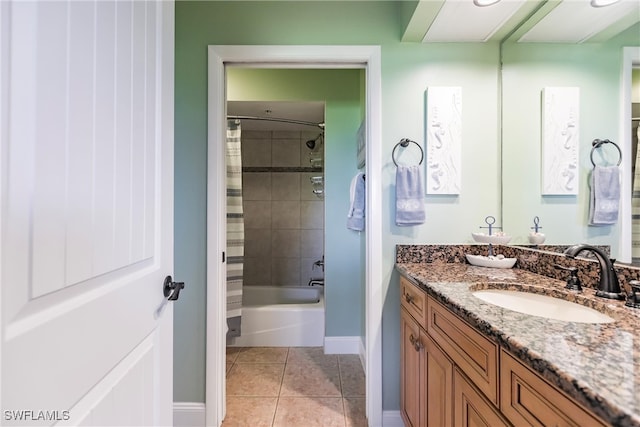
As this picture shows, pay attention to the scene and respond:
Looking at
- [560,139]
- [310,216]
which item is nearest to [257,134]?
[310,216]

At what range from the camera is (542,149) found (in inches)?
57.9

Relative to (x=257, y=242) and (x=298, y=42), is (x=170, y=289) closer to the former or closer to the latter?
(x=298, y=42)

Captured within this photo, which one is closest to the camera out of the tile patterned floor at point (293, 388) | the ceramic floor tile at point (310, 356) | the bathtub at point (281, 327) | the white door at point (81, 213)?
the white door at point (81, 213)

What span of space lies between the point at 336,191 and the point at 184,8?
5.16ft

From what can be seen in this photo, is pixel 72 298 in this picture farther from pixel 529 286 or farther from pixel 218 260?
pixel 529 286

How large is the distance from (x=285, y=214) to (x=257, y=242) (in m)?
0.50

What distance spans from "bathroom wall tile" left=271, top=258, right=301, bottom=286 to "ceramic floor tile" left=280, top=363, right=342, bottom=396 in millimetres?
1426

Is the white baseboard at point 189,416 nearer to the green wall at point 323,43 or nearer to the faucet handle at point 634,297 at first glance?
the green wall at point 323,43

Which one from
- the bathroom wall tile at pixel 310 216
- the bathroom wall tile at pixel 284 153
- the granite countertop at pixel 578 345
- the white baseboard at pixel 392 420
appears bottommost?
the white baseboard at pixel 392 420

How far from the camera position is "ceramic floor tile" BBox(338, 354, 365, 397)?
1945mm

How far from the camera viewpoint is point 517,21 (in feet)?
4.80

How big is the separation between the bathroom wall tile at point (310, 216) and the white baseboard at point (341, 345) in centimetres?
154

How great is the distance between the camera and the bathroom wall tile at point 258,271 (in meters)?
3.64

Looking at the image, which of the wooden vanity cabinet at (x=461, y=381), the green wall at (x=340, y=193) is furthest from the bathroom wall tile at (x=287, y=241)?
the wooden vanity cabinet at (x=461, y=381)
